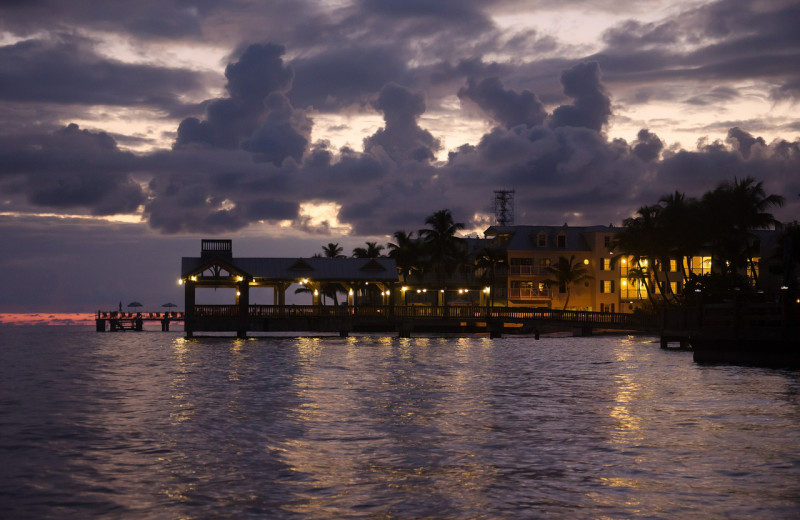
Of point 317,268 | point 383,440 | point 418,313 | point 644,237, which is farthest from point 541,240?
point 383,440

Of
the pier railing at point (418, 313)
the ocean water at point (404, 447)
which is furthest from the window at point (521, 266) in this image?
the ocean water at point (404, 447)

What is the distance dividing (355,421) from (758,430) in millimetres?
9127

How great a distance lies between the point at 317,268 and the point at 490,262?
2966 cm

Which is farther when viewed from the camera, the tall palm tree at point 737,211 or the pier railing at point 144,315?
the pier railing at point 144,315

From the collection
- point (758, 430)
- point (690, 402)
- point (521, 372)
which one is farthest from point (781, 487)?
point (521, 372)

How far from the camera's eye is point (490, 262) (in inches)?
4281

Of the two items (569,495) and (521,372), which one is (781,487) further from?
(521,372)

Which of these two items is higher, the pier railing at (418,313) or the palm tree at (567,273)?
the palm tree at (567,273)

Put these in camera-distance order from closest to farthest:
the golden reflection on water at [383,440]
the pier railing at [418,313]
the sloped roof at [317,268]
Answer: the golden reflection on water at [383,440] → the pier railing at [418,313] → the sloped roof at [317,268]

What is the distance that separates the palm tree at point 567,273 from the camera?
107438 mm

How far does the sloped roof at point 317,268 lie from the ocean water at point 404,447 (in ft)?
151

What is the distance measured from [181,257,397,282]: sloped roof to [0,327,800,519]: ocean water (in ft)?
151

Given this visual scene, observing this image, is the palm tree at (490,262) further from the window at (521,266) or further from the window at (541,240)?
the window at (541,240)

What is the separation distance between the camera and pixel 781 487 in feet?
47.3
